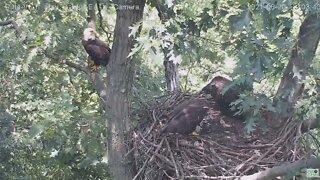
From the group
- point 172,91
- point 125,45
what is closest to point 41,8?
point 125,45

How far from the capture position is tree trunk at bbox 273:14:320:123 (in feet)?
10.2

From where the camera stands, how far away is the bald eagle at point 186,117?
149 inches

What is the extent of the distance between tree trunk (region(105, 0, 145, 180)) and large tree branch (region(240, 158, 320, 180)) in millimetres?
1012

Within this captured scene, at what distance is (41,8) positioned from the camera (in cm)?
429

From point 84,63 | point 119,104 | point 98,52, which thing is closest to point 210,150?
point 119,104

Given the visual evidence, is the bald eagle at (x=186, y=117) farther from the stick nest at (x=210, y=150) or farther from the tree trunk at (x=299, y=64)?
the tree trunk at (x=299, y=64)

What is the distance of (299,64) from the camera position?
3246 millimetres

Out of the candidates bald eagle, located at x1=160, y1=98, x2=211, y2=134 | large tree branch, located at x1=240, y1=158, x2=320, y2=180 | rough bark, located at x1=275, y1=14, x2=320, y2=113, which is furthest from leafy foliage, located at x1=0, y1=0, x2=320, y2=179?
bald eagle, located at x1=160, y1=98, x2=211, y2=134

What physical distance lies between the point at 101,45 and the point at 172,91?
79cm

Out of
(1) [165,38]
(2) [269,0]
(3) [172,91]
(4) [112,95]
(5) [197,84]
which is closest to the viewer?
(2) [269,0]

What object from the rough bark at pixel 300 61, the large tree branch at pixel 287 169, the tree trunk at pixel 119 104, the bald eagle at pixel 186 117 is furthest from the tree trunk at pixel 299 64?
the tree trunk at pixel 119 104

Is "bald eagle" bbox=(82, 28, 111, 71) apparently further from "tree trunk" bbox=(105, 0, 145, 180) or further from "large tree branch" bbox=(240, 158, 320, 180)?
"large tree branch" bbox=(240, 158, 320, 180)

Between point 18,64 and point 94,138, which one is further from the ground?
point 18,64

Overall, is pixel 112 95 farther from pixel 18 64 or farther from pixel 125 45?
pixel 18 64
